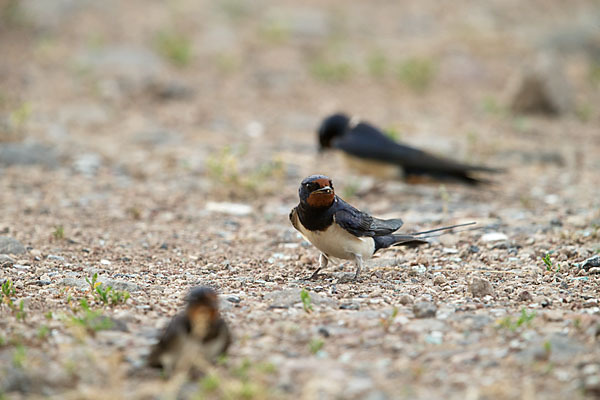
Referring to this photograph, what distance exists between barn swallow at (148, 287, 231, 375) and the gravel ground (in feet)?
0.25

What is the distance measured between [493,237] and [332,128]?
2839 mm

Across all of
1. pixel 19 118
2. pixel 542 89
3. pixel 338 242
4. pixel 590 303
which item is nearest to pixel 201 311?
pixel 338 242

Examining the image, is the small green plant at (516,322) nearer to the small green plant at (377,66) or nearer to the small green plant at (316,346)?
the small green plant at (316,346)

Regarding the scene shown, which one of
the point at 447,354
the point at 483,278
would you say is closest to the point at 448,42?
the point at 483,278

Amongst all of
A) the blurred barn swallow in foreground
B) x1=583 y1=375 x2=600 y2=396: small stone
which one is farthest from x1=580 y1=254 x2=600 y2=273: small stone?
x1=583 y1=375 x2=600 y2=396: small stone

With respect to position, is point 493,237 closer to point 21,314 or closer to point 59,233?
point 59,233

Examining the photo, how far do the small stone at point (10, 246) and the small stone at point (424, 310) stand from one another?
2535 millimetres

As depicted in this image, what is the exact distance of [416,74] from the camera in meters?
10.1

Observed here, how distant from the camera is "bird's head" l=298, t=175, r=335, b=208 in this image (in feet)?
13.1

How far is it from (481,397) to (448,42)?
9808 millimetres

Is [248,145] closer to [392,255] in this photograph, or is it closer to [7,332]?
[392,255]

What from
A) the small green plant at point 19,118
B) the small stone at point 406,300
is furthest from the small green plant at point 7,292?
the small green plant at point 19,118

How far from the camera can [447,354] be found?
294 centimetres

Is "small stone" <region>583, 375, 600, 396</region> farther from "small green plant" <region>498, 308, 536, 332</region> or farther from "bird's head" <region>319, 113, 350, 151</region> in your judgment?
"bird's head" <region>319, 113, 350, 151</region>
